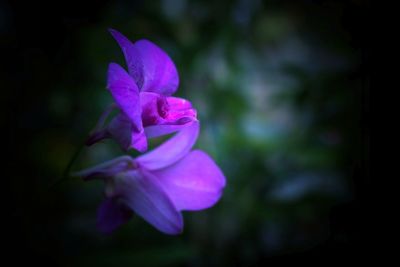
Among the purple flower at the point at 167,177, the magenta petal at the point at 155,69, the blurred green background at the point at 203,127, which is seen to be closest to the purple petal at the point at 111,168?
the purple flower at the point at 167,177

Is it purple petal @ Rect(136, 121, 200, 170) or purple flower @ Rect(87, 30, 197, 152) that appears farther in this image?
purple petal @ Rect(136, 121, 200, 170)

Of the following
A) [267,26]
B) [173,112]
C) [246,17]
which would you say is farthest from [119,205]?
[267,26]

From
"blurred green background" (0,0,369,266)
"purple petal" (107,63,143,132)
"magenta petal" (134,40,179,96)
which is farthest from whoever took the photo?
"blurred green background" (0,0,369,266)

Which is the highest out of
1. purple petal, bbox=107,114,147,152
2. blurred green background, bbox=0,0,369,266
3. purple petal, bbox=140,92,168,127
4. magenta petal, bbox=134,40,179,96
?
magenta petal, bbox=134,40,179,96

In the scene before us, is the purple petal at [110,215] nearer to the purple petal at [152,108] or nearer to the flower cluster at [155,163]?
the flower cluster at [155,163]

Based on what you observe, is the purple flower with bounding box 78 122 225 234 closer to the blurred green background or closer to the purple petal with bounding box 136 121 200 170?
the purple petal with bounding box 136 121 200 170

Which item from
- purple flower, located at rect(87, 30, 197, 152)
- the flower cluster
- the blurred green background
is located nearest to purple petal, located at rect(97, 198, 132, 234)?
the flower cluster
